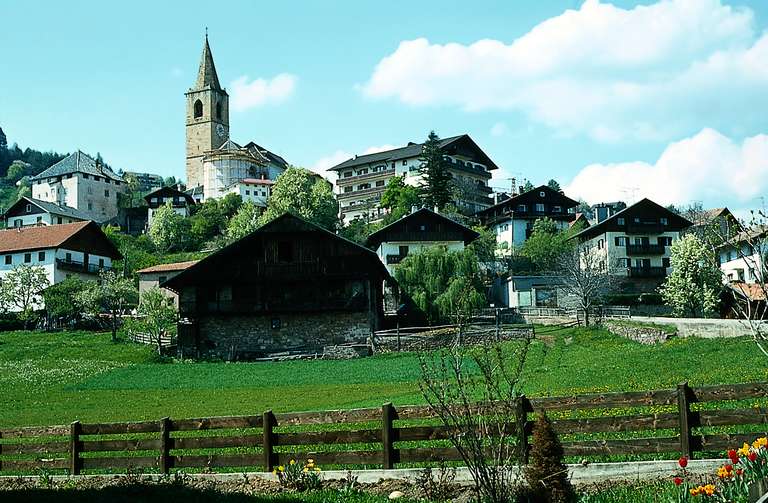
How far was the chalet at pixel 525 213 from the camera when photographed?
94062 mm

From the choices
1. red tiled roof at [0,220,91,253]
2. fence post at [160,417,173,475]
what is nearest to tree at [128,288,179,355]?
red tiled roof at [0,220,91,253]

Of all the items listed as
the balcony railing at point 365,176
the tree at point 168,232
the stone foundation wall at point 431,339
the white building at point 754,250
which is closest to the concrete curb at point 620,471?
the white building at point 754,250

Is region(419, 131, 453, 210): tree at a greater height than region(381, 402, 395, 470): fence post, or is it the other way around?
region(419, 131, 453, 210): tree

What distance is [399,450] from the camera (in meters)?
A: 12.7

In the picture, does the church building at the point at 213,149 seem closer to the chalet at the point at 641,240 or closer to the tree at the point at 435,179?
the tree at the point at 435,179

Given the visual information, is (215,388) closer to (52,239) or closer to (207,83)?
(52,239)

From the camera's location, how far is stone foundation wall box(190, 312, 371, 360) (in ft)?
184

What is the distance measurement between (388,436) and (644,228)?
69941 millimetres

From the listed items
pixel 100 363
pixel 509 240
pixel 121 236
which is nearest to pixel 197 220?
pixel 121 236

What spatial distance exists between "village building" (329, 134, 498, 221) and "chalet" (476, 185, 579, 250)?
907cm

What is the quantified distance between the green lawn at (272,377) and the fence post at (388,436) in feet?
31.5

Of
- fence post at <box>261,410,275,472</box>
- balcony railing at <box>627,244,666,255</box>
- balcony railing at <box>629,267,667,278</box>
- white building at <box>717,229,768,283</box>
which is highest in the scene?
balcony railing at <box>627,244,666,255</box>

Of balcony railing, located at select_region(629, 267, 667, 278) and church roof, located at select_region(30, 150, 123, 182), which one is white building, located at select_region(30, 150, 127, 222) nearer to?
church roof, located at select_region(30, 150, 123, 182)

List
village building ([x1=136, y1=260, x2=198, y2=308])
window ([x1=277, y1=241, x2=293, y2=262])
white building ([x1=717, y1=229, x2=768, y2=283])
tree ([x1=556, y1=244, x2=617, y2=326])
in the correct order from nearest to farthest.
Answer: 1. white building ([x1=717, y1=229, x2=768, y2=283])
2. window ([x1=277, y1=241, x2=293, y2=262])
3. tree ([x1=556, y1=244, x2=617, y2=326])
4. village building ([x1=136, y1=260, x2=198, y2=308])
